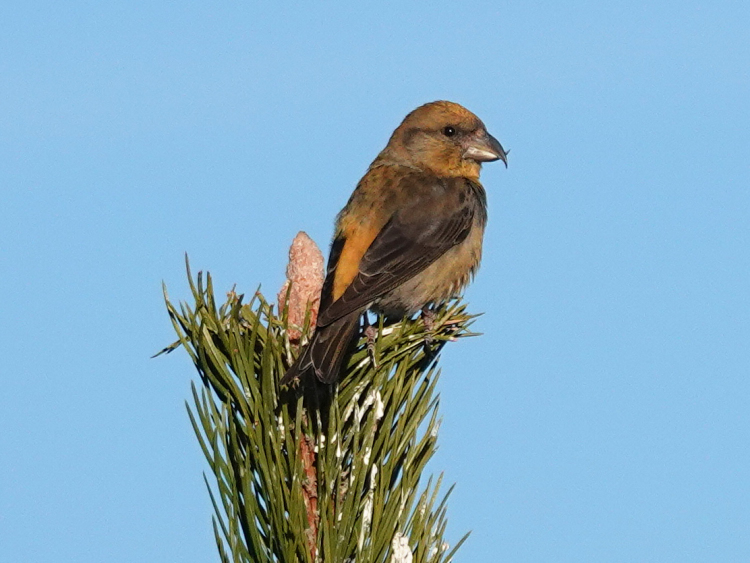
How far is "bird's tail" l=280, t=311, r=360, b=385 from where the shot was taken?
3145 millimetres

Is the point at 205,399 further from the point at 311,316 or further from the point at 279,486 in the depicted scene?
the point at 311,316

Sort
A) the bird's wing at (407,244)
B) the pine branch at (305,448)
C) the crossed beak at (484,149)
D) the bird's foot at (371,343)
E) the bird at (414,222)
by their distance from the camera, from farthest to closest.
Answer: the crossed beak at (484,149)
the bird at (414,222)
the bird's wing at (407,244)
the bird's foot at (371,343)
the pine branch at (305,448)

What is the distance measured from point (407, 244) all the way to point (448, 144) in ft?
5.08

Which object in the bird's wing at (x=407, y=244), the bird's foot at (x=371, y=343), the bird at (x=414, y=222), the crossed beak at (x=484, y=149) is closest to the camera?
the bird's foot at (x=371, y=343)

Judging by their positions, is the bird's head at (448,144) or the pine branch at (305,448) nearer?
the pine branch at (305,448)

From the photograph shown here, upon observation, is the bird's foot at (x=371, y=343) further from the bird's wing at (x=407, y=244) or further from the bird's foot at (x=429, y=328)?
the bird's wing at (x=407, y=244)

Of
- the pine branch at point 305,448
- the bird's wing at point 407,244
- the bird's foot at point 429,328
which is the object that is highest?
the bird's wing at point 407,244

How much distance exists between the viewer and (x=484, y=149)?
22.5 ft

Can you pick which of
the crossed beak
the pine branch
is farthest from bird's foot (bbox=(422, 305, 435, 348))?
the crossed beak

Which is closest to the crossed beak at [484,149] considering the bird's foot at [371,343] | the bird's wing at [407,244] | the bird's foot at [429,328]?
the bird's wing at [407,244]

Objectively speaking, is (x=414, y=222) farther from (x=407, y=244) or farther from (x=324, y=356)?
(x=324, y=356)

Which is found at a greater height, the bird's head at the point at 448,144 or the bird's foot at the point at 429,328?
the bird's head at the point at 448,144

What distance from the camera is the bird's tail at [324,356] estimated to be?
3.14m

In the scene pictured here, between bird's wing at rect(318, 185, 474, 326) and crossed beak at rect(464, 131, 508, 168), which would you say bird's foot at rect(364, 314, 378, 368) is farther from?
crossed beak at rect(464, 131, 508, 168)
